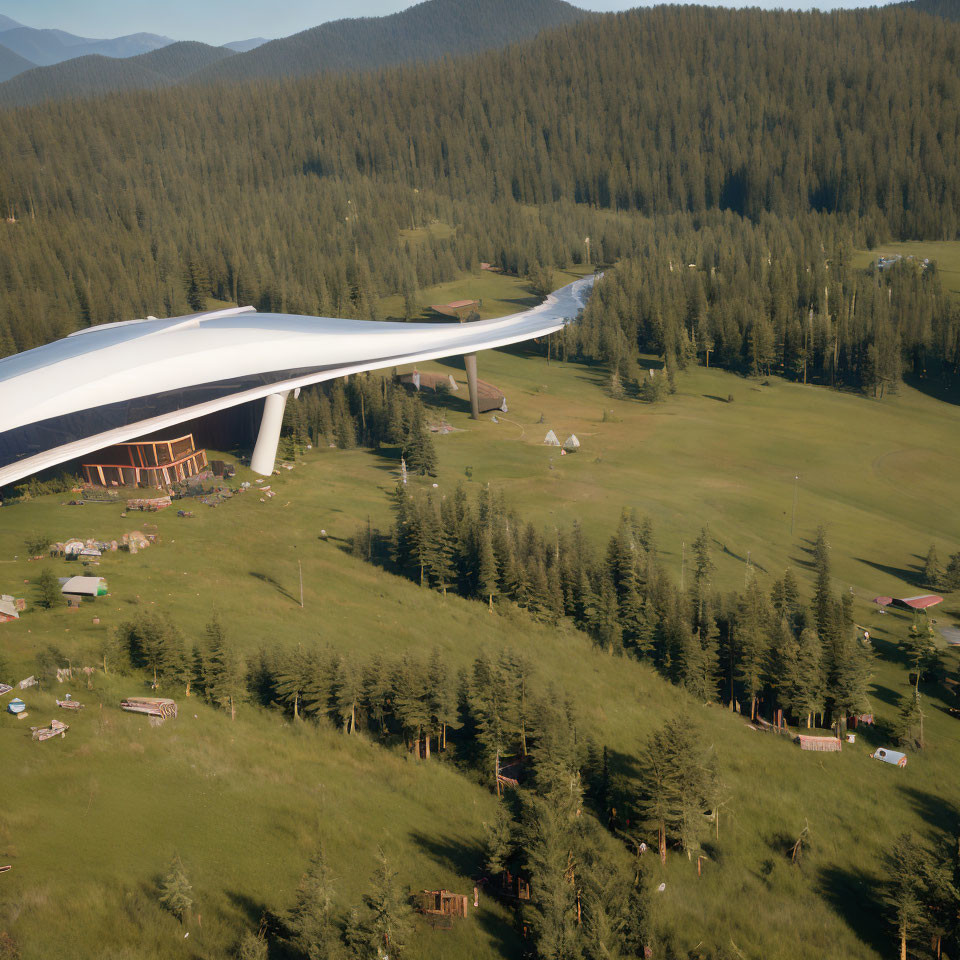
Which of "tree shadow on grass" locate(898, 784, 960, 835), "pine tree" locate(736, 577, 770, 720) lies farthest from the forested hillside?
"tree shadow on grass" locate(898, 784, 960, 835)

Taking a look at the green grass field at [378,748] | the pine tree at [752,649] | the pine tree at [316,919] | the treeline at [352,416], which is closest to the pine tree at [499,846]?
the green grass field at [378,748]

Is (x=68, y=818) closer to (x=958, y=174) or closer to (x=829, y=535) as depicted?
(x=829, y=535)

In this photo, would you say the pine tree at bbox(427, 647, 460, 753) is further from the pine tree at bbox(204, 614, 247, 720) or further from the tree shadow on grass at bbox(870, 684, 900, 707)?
the tree shadow on grass at bbox(870, 684, 900, 707)

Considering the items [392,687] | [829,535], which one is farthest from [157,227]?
[392,687]

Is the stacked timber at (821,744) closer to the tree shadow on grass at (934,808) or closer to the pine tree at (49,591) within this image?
the tree shadow on grass at (934,808)

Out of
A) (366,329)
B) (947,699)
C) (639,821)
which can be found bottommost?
(947,699)

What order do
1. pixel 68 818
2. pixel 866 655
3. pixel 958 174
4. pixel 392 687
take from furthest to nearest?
pixel 958 174
pixel 866 655
pixel 392 687
pixel 68 818

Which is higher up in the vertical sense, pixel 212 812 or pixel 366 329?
pixel 366 329
